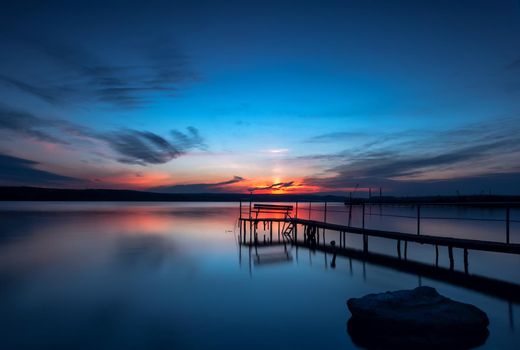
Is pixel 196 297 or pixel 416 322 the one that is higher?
pixel 416 322

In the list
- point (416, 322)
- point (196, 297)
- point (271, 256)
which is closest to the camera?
point (416, 322)

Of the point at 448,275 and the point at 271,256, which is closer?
the point at 448,275

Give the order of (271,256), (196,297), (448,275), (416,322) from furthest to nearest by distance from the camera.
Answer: (271,256)
(448,275)
(196,297)
(416,322)

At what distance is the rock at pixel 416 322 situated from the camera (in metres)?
6.54

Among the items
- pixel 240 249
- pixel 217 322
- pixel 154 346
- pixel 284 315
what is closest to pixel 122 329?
pixel 154 346

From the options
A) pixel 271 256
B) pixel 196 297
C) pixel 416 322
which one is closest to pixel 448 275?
pixel 416 322

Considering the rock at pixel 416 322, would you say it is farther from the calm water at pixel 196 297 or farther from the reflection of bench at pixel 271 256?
the reflection of bench at pixel 271 256

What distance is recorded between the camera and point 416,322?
21.8 ft

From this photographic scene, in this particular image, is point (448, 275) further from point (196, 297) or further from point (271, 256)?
point (196, 297)

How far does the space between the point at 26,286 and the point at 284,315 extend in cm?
877

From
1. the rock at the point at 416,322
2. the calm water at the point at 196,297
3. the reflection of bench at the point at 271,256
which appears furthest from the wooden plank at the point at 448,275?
the rock at the point at 416,322

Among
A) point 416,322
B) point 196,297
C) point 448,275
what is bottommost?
point 196,297

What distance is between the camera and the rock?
654cm

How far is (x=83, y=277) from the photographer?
13.4 meters
